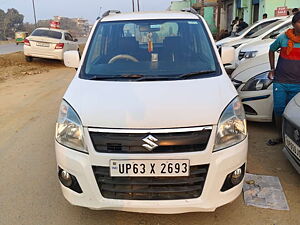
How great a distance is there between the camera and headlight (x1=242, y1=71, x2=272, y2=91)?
15.6 ft

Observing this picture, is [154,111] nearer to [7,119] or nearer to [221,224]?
[221,224]

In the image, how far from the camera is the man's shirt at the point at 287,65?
3.95 metres

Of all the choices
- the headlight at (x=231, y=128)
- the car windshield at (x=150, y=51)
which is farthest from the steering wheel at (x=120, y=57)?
the headlight at (x=231, y=128)

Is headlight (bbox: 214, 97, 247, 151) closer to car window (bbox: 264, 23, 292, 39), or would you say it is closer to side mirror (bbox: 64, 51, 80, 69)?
side mirror (bbox: 64, 51, 80, 69)

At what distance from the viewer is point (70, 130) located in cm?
255

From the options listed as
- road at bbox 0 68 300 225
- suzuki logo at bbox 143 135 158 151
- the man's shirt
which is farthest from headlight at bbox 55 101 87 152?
the man's shirt

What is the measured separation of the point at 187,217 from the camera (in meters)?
2.85

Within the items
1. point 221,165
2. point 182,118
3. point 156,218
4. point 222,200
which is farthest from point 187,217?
point 182,118

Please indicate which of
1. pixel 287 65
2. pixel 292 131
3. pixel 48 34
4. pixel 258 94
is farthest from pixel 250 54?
pixel 48 34

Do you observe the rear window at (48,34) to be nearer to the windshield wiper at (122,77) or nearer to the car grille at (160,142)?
the windshield wiper at (122,77)

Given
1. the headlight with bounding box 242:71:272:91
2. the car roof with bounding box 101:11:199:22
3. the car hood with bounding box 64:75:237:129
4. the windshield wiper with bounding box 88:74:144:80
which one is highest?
the car roof with bounding box 101:11:199:22

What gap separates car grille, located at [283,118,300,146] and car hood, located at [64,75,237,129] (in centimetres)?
93

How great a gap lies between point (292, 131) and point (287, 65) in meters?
1.04

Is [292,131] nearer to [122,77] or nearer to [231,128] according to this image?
[231,128]
